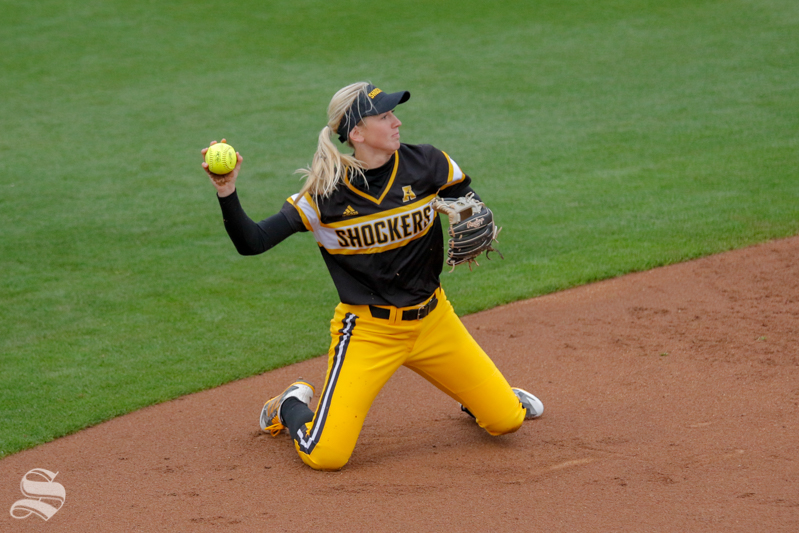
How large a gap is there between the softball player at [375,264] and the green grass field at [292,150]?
1.74m

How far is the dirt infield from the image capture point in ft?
12.8

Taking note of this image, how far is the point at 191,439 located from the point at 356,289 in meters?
1.41

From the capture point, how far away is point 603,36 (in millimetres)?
16188

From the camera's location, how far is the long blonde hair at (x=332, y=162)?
4246 mm

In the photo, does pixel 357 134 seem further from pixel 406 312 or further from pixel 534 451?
pixel 534 451

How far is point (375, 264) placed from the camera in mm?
4363

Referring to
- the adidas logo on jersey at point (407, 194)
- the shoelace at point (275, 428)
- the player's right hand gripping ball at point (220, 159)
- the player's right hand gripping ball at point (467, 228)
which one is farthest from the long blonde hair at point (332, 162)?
the shoelace at point (275, 428)

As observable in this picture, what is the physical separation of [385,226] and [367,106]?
2.00 ft

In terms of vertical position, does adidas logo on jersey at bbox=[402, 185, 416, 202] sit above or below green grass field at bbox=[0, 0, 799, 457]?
above

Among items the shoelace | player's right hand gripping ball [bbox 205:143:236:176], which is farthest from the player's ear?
the shoelace

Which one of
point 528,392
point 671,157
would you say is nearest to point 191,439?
point 528,392

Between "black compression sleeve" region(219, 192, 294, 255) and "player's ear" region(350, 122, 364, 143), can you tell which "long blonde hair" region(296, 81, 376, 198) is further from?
"black compression sleeve" region(219, 192, 294, 255)

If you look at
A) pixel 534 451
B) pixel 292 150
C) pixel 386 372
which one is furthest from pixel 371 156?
pixel 292 150

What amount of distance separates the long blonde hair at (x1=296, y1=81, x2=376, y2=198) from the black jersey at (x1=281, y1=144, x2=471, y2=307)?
0.19 ft
